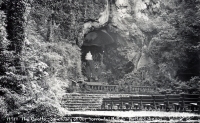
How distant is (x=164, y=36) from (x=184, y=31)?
1999 millimetres

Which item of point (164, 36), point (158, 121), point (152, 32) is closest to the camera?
point (158, 121)

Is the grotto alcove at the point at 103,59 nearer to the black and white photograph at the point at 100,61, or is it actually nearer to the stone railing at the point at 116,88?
the black and white photograph at the point at 100,61

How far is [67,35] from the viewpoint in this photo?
21000 millimetres

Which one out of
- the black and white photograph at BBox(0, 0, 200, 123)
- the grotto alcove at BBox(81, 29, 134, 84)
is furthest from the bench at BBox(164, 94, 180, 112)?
the grotto alcove at BBox(81, 29, 134, 84)

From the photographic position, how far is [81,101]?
48.4ft

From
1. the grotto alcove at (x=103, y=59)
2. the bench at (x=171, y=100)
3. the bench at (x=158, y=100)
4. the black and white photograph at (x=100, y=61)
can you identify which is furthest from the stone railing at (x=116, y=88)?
the bench at (x=171, y=100)

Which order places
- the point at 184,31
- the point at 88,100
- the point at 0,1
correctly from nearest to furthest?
the point at 0,1, the point at 88,100, the point at 184,31

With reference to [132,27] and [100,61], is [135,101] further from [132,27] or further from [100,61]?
[100,61]

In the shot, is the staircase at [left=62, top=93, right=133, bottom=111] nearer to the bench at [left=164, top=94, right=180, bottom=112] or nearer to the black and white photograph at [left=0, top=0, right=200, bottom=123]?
the black and white photograph at [left=0, top=0, right=200, bottom=123]

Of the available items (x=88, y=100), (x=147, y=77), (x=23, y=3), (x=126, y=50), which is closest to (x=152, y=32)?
(x=126, y=50)

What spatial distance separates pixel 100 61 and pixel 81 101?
11.9 meters

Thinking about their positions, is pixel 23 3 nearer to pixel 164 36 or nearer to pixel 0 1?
pixel 0 1

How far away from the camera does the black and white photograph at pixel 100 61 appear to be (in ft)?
30.3

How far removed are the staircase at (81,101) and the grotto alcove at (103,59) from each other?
8488mm
